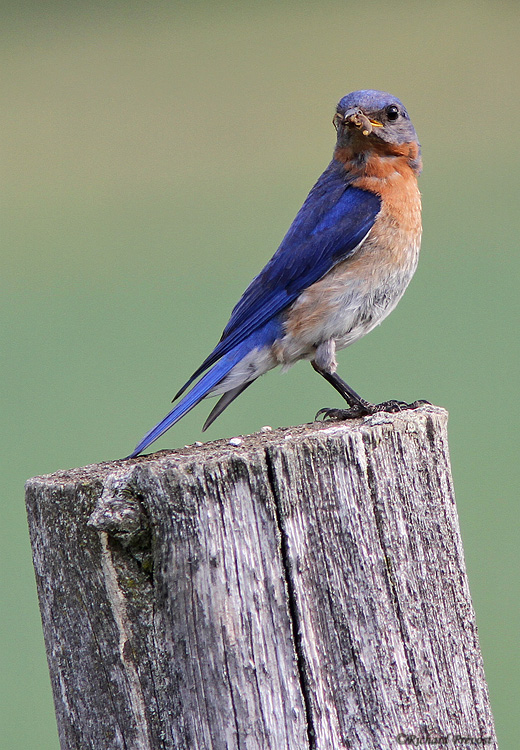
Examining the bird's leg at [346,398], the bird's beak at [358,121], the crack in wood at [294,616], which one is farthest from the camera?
the bird's beak at [358,121]

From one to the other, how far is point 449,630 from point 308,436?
0.52 m

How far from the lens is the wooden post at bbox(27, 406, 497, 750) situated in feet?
6.61

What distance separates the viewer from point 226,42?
36.9ft

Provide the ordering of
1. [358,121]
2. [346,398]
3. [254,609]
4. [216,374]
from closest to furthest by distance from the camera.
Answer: [254,609], [216,374], [346,398], [358,121]

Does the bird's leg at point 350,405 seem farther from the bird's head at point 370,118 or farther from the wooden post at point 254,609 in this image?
the wooden post at point 254,609

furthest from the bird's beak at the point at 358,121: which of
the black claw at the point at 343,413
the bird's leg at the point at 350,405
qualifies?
the black claw at the point at 343,413

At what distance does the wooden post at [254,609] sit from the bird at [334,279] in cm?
134

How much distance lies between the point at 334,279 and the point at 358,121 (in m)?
0.61

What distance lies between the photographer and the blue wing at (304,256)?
11.7 ft

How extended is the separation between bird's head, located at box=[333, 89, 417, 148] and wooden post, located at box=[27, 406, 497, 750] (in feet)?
6.10

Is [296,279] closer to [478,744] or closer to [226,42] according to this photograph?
[478,744]

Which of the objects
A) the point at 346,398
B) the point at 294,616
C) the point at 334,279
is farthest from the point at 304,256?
the point at 294,616

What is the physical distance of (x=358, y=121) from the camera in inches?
145

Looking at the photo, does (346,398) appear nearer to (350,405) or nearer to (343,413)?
(350,405)
